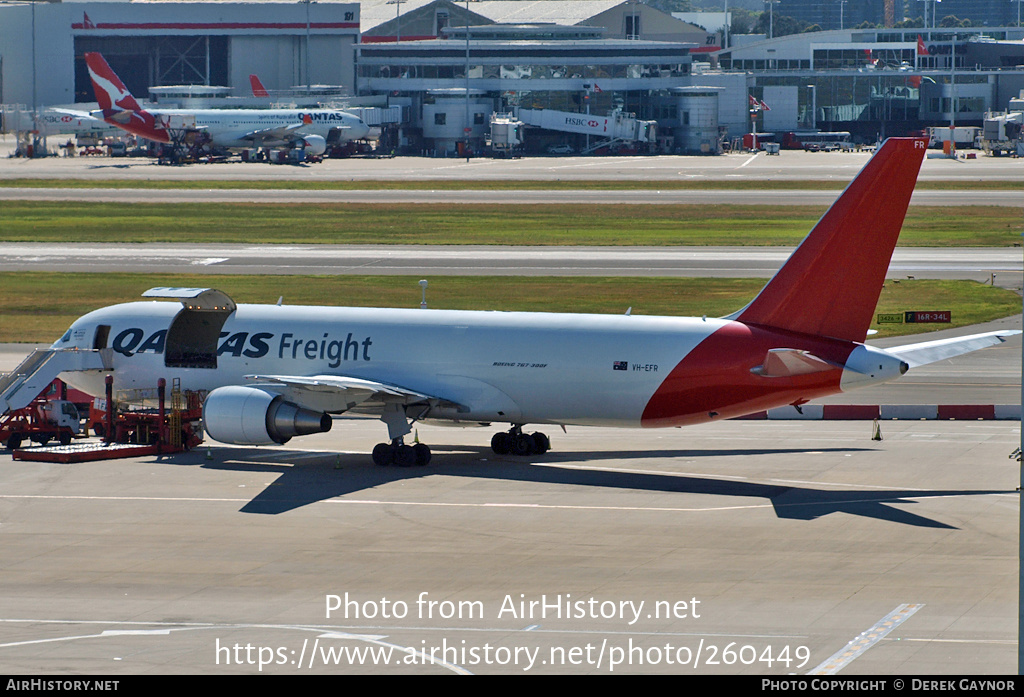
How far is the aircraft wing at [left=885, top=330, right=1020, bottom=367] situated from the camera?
36406mm

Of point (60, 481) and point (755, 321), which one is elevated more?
point (755, 321)

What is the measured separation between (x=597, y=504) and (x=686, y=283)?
42950 millimetres

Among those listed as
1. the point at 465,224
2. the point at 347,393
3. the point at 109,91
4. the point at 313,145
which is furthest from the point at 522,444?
the point at 109,91

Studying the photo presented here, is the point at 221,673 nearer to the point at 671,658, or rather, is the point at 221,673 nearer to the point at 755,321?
the point at 671,658

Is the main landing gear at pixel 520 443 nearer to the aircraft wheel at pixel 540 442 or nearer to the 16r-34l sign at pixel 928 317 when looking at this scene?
the aircraft wheel at pixel 540 442

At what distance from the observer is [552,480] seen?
126 ft

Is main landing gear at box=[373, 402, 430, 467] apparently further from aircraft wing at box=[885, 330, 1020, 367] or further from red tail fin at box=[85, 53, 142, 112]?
red tail fin at box=[85, 53, 142, 112]

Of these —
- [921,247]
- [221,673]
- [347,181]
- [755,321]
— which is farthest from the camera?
[347,181]

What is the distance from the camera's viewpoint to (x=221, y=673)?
22.9m

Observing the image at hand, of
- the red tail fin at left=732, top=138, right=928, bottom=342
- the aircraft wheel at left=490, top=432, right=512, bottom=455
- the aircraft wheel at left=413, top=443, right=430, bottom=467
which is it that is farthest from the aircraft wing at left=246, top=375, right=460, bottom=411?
the red tail fin at left=732, top=138, right=928, bottom=342

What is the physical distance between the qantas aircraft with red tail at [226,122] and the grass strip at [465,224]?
53219 millimetres

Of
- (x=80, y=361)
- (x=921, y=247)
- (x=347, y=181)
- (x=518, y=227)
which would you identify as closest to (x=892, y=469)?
(x=80, y=361)

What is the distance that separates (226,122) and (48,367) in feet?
452

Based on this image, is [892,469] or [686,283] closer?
[892,469]
